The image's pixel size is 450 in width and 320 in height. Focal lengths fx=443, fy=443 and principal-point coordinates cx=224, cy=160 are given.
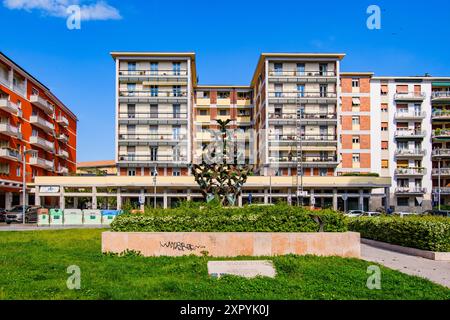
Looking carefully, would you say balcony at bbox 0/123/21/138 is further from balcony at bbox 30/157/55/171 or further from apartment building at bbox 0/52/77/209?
balcony at bbox 30/157/55/171

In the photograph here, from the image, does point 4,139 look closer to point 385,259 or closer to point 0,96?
point 0,96

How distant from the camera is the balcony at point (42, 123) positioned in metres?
57.2

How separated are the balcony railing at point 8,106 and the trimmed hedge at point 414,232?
1675 inches

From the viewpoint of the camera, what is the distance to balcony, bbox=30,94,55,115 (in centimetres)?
5716

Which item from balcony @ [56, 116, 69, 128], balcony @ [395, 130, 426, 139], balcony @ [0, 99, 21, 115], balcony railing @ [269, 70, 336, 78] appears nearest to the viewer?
balcony @ [0, 99, 21, 115]

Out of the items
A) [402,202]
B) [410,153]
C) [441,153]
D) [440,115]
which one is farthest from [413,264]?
[440,115]

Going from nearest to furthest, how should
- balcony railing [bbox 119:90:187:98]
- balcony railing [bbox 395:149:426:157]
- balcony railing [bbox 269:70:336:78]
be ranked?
balcony railing [bbox 119:90:187:98] → balcony railing [bbox 269:70:336:78] → balcony railing [bbox 395:149:426:157]

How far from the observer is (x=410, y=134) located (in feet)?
198

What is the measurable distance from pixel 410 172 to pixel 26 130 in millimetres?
50467

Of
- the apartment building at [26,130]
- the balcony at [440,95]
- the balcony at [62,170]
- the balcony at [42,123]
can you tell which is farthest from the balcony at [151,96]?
the balcony at [440,95]

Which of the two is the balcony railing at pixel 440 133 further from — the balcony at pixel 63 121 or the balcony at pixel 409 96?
the balcony at pixel 63 121

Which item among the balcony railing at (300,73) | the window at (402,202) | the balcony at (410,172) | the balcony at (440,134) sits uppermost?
the balcony railing at (300,73)

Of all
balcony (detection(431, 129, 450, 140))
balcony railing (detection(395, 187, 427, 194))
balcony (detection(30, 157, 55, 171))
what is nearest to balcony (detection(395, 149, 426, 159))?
balcony (detection(431, 129, 450, 140))
